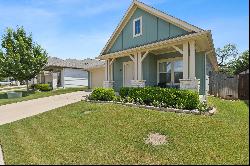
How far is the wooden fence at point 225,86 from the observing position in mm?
17094

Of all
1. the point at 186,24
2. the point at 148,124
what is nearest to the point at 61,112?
the point at 148,124

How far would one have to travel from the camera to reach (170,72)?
1677 cm

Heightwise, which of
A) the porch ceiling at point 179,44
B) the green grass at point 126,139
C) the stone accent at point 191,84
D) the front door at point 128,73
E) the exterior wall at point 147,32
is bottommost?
the green grass at point 126,139

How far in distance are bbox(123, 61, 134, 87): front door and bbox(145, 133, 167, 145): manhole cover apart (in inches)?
444

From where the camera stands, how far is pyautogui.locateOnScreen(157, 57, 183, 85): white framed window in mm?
16314

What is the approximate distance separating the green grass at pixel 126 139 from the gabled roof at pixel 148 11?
5.76 metres

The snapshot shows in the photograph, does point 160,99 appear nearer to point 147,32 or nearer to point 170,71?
point 170,71

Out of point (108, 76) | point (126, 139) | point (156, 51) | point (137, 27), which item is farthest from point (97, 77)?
point (126, 139)

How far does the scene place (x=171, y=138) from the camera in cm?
744

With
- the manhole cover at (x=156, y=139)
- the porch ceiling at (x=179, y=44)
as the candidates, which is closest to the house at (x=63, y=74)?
the porch ceiling at (x=179, y=44)

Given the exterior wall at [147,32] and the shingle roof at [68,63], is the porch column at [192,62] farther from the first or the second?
the shingle roof at [68,63]

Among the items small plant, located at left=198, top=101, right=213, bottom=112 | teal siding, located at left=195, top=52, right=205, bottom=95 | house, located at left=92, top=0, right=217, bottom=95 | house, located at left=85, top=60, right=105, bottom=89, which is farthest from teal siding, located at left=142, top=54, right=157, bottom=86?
house, located at left=85, top=60, right=105, bottom=89

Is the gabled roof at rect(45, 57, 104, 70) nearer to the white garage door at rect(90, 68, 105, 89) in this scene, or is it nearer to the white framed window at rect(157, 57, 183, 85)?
the white garage door at rect(90, 68, 105, 89)

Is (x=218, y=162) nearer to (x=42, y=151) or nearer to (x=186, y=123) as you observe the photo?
(x=186, y=123)
